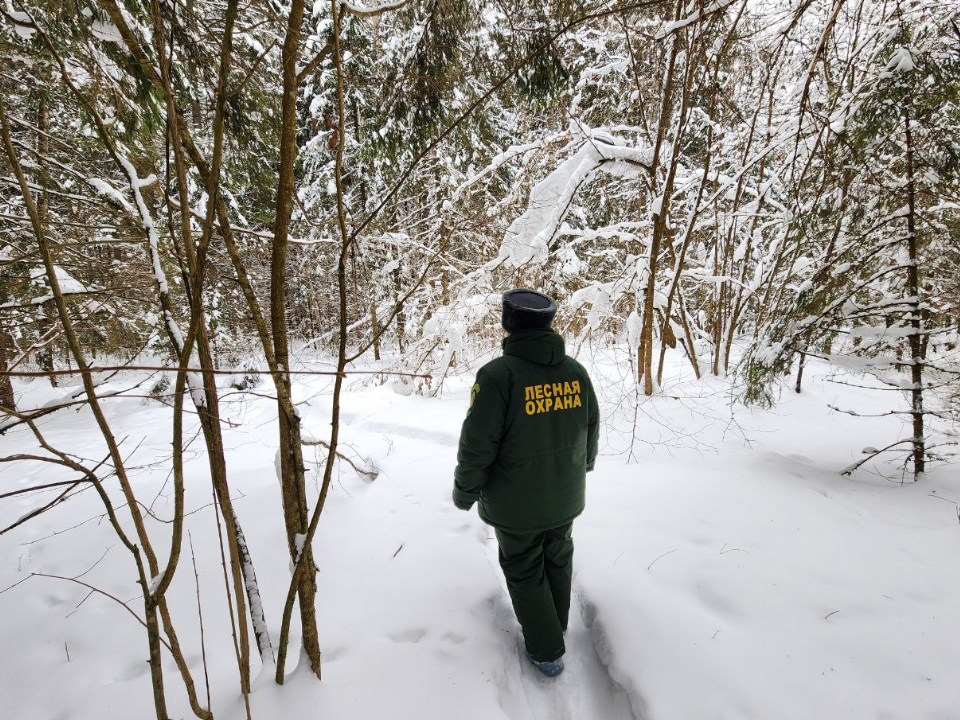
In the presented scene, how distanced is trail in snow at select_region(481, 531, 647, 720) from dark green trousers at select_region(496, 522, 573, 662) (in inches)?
4.9

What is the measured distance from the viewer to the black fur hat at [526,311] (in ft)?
6.08

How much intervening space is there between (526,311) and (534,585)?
52.3 inches

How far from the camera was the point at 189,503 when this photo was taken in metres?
3.71

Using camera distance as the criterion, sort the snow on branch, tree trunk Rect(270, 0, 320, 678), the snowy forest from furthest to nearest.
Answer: the snow on branch
the snowy forest
tree trunk Rect(270, 0, 320, 678)

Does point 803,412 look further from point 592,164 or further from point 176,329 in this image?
point 176,329

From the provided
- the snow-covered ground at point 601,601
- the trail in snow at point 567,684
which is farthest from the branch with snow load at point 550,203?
the trail in snow at point 567,684

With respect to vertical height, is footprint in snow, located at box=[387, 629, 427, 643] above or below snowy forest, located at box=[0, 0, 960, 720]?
below

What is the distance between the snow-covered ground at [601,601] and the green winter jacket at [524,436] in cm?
78

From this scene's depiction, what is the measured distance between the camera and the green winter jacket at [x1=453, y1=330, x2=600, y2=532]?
1800 millimetres

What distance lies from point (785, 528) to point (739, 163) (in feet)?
21.6

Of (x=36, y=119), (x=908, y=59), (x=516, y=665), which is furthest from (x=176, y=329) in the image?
(x=36, y=119)

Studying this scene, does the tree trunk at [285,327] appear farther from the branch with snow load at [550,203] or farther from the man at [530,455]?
the branch with snow load at [550,203]

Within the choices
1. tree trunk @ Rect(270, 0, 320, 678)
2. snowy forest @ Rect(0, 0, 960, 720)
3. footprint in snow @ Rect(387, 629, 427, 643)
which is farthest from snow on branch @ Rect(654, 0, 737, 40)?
footprint in snow @ Rect(387, 629, 427, 643)

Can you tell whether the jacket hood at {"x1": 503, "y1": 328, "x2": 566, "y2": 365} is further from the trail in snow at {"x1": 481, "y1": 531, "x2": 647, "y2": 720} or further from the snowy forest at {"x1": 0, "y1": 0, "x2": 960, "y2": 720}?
the trail in snow at {"x1": 481, "y1": 531, "x2": 647, "y2": 720}
